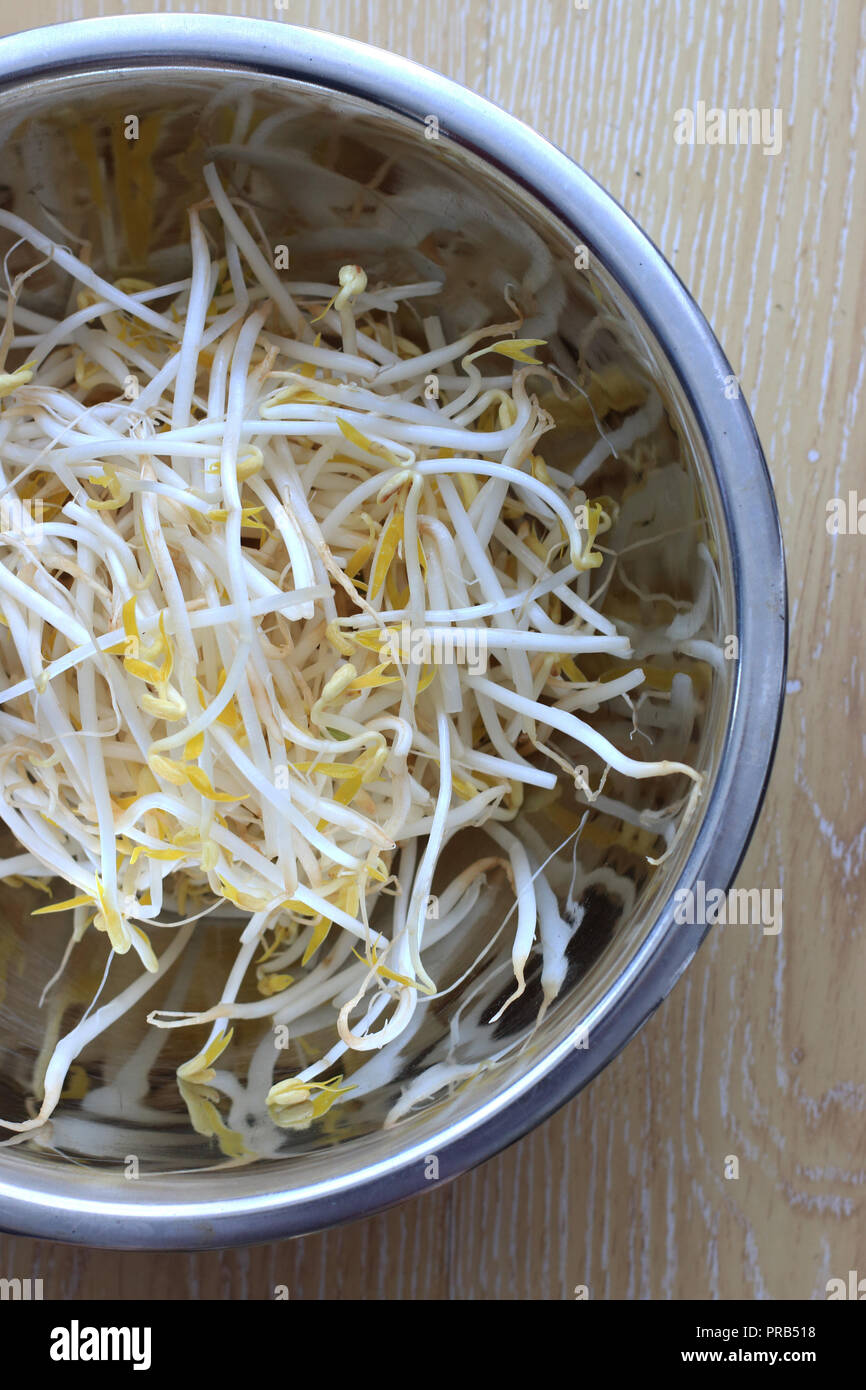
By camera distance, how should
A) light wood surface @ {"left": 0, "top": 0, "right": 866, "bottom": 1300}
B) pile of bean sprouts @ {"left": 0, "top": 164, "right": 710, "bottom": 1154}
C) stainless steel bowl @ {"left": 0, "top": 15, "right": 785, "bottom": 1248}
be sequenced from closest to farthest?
stainless steel bowl @ {"left": 0, "top": 15, "right": 785, "bottom": 1248} → pile of bean sprouts @ {"left": 0, "top": 164, "right": 710, "bottom": 1154} → light wood surface @ {"left": 0, "top": 0, "right": 866, "bottom": 1300}

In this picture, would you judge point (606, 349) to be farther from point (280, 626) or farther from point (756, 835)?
point (756, 835)

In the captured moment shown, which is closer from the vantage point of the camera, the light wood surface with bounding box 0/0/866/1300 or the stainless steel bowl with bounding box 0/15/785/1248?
the stainless steel bowl with bounding box 0/15/785/1248

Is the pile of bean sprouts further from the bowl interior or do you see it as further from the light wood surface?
the light wood surface

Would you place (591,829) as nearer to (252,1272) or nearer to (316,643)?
(316,643)

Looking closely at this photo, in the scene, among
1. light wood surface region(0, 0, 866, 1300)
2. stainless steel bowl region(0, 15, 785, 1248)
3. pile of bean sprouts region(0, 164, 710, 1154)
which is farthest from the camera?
light wood surface region(0, 0, 866, 1300)

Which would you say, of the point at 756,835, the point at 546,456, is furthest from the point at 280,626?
the point at 756,835

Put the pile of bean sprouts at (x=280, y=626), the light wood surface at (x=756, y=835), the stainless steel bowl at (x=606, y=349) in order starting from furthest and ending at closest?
the light wood surface at (x=756, y=835)
the pile of bean sprouts at (x=280, y=626)
the stainless steel bowl at (x=606, y=349)

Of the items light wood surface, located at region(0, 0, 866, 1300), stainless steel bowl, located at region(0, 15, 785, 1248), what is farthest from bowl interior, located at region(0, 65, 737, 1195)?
light wood surface, located at region(0, 0, 866, 1300)

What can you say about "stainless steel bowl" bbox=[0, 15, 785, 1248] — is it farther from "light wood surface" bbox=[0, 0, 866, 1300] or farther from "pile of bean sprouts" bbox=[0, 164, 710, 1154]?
"light wood surface" bbox=[0, 0, 866, 1300]

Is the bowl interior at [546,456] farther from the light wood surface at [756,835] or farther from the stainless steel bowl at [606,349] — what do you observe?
the light wood surface at [756,835]

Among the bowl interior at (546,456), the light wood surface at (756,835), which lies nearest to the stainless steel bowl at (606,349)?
the bowl interior at (546,456)
